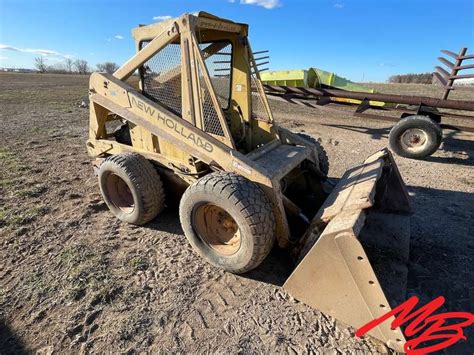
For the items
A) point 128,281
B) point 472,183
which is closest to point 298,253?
point 128,281

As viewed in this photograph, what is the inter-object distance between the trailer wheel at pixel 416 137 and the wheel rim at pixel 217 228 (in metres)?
5.19

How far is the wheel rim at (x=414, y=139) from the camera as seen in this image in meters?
6.67

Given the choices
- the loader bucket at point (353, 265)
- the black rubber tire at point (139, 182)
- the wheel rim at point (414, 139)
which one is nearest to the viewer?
the loader bucket at point (353, 265)

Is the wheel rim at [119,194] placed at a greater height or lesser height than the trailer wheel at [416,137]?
lesser

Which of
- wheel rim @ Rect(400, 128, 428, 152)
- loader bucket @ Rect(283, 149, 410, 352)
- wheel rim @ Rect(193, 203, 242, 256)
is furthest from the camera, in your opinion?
wheel rim @ Rect(400, 128, 428, 152)

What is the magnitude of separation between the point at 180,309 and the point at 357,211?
1.65 m

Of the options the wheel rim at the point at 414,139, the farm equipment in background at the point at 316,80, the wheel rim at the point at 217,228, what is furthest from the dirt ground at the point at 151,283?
the farm equipment in background at the point at 316,80

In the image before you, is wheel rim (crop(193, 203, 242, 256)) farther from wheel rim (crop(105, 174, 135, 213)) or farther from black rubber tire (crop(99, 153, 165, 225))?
wheel rim (crop(105, 174, 135, 213))

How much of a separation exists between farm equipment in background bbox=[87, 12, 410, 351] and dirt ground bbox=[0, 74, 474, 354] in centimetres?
20

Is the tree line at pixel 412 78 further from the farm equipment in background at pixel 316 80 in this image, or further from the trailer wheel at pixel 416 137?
the trailer wheel at pixel 416 137

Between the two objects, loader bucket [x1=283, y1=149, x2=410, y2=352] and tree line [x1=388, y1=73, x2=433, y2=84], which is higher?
tree line [x1=388, y1=73, x2=433, y2=84]

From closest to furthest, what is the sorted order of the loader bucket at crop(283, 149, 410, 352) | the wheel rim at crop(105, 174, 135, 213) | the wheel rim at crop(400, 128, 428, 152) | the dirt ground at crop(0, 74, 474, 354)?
the loader bucket at crop(283, 149, 410, 352)
the dirt ground at crop(0, 74, 474, 354)
the wheel rim at crop(105, 174, 135, 213)
the wheel rim at crop(400, 128, 428, 152)

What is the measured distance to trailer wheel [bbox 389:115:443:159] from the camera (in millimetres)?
6500

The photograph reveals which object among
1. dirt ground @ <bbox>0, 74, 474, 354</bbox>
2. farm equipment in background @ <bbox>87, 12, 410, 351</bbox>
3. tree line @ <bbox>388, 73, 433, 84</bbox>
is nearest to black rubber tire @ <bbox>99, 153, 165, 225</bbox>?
farm equipment in background @ <bbox>87, 12, 410, 351</bbox>
